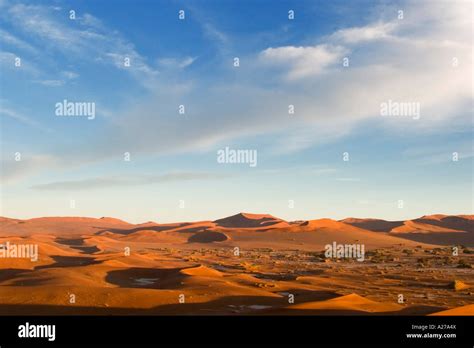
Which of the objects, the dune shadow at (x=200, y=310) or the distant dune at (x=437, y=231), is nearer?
the dune shadow at (x=200, y=310)

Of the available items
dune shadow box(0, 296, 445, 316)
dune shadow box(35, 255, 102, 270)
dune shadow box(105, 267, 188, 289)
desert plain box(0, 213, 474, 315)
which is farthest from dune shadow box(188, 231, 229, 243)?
dune shadow box(0, 296, 445, 316)

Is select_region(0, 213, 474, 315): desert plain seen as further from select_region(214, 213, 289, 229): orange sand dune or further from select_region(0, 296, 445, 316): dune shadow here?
select_region(214, 213, 289, 229): orange sand dune

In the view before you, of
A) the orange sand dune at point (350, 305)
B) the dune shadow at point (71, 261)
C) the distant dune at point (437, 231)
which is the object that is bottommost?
the distant dune at point (437, 231)

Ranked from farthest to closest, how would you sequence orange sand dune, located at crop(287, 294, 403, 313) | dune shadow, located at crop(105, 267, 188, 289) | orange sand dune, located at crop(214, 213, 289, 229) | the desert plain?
1. orange sand dune, located at crop(214, 213, 289, 229)
2. dune shadow, located at crop(105, 267, 188, 289)
3. the desert plain
4. orange sand dune, located at crop(287, 294, 403, 313)

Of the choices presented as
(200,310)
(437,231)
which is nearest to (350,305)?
(200,310)

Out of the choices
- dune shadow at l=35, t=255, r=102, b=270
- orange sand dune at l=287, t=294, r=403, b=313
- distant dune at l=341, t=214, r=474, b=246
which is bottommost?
distant dune at l=341, t=214, r=474, b=246

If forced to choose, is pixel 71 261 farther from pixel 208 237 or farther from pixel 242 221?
pixel 242 221

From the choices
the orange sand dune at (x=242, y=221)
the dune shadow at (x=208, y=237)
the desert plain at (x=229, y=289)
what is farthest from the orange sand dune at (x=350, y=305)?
the orange sand dune at (x=242, y=221)

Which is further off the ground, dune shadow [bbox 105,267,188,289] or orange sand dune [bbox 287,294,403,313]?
orange sand dune [bbox 287,294,403,313]

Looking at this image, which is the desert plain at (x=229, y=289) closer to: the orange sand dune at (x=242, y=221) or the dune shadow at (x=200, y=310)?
the dune shadow at (x=200, y=310)

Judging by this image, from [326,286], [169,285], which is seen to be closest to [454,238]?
[326,286]
